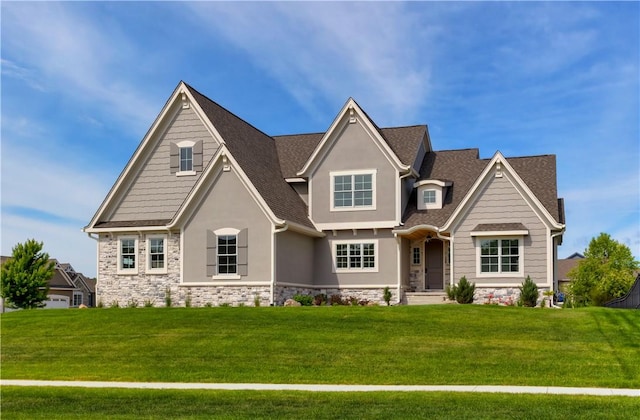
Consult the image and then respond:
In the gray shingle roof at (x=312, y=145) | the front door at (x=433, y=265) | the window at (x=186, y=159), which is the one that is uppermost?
the gray shingle roof at (x=312, y=145)

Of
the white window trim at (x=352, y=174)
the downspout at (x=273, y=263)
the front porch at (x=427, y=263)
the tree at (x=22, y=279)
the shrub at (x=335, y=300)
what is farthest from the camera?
the tree at (x=22, y=279)

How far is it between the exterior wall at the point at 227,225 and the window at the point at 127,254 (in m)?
2.98

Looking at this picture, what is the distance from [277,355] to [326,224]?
13.2 metres

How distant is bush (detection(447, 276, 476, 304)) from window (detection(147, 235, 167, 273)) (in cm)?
1179

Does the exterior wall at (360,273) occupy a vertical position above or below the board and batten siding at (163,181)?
below

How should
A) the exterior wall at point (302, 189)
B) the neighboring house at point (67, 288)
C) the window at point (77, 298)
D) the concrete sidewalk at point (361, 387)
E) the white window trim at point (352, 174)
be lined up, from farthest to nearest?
the window at point (77, 298) < the neighboring house at point (67, 288) < the exterior wall at point (302, 189) < the white window trim at point (352, 174) < the concrete sidewalk at point (361, 387)

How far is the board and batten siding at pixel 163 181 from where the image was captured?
30.8 metres

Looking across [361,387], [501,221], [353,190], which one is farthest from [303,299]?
[361,387]

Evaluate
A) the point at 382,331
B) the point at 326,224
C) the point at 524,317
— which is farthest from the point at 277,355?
the point at 326,224

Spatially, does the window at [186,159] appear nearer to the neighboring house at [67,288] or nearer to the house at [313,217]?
the house at [313,217]

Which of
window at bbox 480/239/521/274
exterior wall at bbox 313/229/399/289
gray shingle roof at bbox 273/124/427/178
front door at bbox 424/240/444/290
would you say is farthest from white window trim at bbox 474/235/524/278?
gray shingle roof at bbox 273/124/427/178

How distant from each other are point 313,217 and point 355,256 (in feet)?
8.02

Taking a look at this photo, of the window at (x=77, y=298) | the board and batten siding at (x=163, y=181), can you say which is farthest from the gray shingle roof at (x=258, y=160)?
the window at (x=77, y=298)

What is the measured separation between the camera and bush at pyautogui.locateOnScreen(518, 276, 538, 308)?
2677 cm
